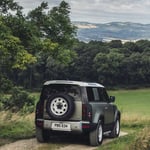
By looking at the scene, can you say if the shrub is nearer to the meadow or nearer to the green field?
the meadow

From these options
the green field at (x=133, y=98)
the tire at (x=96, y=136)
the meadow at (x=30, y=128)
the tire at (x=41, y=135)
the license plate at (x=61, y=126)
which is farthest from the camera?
the green field at (x=133, y=98)

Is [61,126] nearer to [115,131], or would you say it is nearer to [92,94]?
[92,94]

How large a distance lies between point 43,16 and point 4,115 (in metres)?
4.24

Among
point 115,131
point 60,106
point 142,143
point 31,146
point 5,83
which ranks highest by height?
point 5,83

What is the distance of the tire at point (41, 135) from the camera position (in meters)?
12.6

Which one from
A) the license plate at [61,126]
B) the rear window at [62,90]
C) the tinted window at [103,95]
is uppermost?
the rear window at [62,90]

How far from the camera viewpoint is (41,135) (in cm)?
1261

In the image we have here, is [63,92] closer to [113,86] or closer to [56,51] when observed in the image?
[56,51]

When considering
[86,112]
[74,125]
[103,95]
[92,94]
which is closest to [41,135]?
[74,125]

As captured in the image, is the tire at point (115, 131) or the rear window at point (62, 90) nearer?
the rear window at point (62, 90)

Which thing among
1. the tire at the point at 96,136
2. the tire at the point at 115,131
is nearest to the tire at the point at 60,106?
the tire at the point at 96,136

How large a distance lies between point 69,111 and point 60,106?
0.93ft

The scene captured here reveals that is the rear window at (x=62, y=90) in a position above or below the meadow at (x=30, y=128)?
above

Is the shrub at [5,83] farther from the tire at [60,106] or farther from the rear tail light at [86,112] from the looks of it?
the rear tail light at [86,112]
